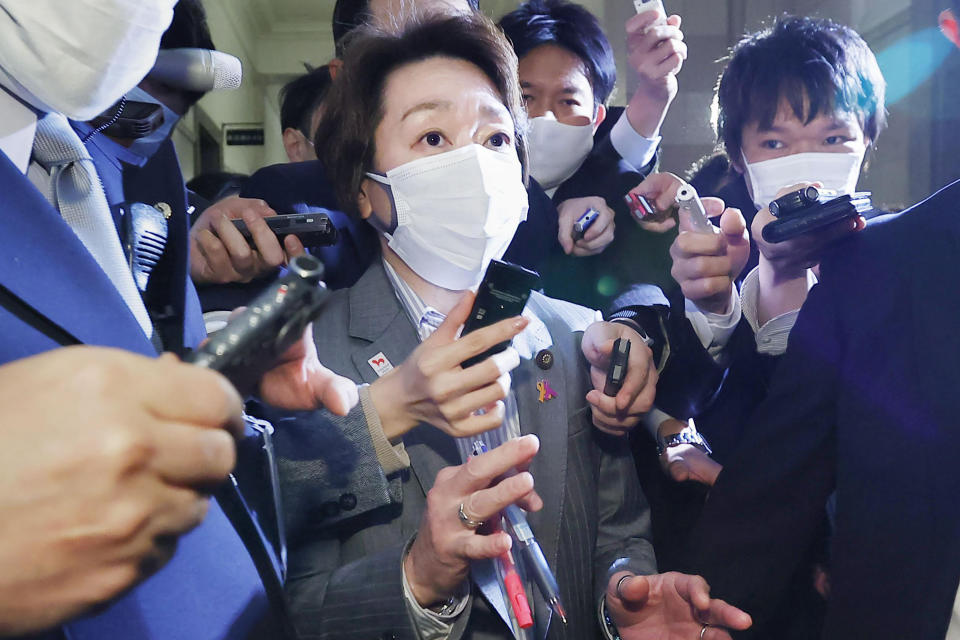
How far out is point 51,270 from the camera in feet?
1.98

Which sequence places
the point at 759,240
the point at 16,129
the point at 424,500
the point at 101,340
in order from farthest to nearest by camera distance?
the point at 759,240 < the point at 424,500 < the point at 16,129 < the point at 101,340

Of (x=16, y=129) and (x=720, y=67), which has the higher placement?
(x=16, y=129)

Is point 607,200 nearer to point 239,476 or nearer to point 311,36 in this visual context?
point 239,476

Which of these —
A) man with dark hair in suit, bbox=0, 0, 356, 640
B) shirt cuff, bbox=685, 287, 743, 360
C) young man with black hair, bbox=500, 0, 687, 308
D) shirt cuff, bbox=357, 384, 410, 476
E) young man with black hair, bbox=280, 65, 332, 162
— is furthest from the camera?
young man with black hair, bbox=280, 65, 332, 162

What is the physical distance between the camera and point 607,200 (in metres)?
1.95

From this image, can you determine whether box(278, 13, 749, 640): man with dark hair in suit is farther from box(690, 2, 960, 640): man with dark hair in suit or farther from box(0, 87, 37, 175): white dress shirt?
box(0, 87, 37, 175): white dress shirt

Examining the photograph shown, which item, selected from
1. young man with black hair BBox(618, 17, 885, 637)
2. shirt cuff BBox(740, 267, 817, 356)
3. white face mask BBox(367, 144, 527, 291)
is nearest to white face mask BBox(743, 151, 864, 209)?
young man with black hair BBox(618, 17, 885, 637)

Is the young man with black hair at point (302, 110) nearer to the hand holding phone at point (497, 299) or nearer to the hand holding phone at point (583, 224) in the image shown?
the hand holding phone at point (583, 224)

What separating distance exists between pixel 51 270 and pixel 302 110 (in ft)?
7.24

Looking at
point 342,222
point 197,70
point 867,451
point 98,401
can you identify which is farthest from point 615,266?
point 98,401

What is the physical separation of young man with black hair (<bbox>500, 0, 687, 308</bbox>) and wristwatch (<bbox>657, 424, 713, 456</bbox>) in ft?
1.12

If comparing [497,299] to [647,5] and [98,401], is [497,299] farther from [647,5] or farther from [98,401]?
[647,5]

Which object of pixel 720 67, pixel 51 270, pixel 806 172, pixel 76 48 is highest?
pixel 76 48

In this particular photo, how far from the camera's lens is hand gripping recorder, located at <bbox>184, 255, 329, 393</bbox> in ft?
1.63
